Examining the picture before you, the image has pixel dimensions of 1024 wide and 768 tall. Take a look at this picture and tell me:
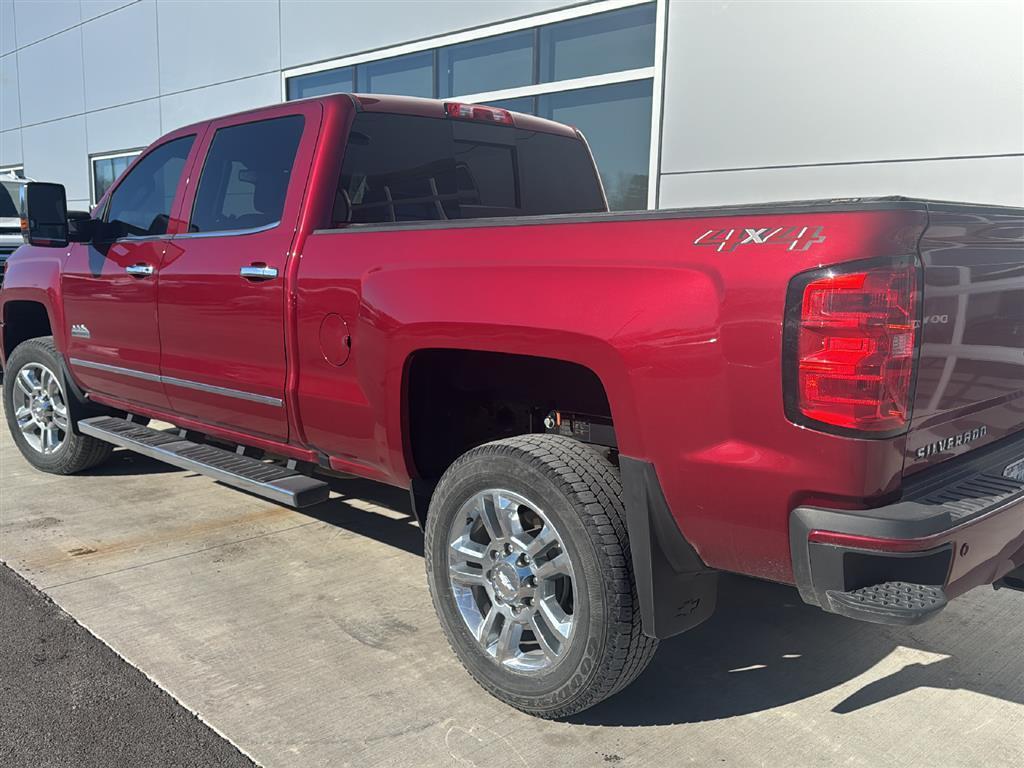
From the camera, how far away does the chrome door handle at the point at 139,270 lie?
4.39 metres

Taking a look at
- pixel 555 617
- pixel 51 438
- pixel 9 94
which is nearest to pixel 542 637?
pixel 555 617

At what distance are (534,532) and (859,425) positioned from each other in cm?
114

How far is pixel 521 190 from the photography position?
4.46 metres

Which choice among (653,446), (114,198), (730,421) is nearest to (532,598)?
(653,446)

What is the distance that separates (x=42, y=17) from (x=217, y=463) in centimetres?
1799

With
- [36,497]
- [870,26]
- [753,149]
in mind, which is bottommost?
[36,497]

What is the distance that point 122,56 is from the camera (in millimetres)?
15641

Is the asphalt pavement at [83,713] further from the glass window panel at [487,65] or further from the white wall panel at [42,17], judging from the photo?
the white wall panel at [42,17]

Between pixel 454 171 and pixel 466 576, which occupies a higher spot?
pixel 454 171

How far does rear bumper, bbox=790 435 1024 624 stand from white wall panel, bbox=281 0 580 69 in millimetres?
7214

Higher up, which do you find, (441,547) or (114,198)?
(114,198)

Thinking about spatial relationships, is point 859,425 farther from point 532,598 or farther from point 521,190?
point 521,190

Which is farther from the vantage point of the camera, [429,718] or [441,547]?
[441,547]

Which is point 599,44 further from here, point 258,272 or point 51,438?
point 51,438
